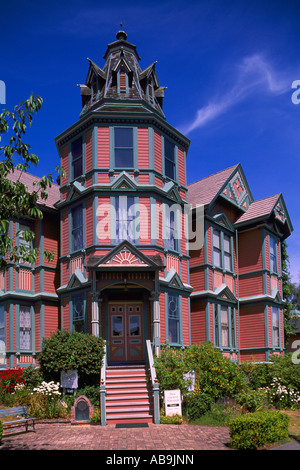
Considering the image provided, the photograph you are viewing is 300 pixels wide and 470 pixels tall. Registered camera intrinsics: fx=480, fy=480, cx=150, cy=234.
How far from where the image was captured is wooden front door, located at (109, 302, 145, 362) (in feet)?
60.8

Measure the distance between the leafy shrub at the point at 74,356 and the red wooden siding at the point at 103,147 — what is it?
7048mm

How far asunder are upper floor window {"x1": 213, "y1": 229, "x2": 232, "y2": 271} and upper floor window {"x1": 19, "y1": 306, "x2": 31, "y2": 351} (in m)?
8.85

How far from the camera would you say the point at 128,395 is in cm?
1552

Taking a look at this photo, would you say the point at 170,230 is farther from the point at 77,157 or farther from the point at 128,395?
the point at 128,395

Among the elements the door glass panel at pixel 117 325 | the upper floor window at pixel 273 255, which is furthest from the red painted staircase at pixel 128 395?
the upper floor window at pixel 273 255

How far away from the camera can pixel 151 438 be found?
12086mm

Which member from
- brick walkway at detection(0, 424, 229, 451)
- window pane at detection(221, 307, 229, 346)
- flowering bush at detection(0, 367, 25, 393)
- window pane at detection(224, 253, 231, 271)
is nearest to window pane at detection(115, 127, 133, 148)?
window pane at detection(224, 253, 231, 271)

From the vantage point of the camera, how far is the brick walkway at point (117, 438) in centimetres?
1114

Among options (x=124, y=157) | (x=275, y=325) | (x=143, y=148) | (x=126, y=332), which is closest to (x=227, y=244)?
(x=275, y=325)

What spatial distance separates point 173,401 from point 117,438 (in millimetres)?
3166

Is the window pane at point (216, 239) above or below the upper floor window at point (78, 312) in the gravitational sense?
above

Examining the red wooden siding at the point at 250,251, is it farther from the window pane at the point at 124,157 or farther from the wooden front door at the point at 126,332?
the window pane at the point at 124,157
